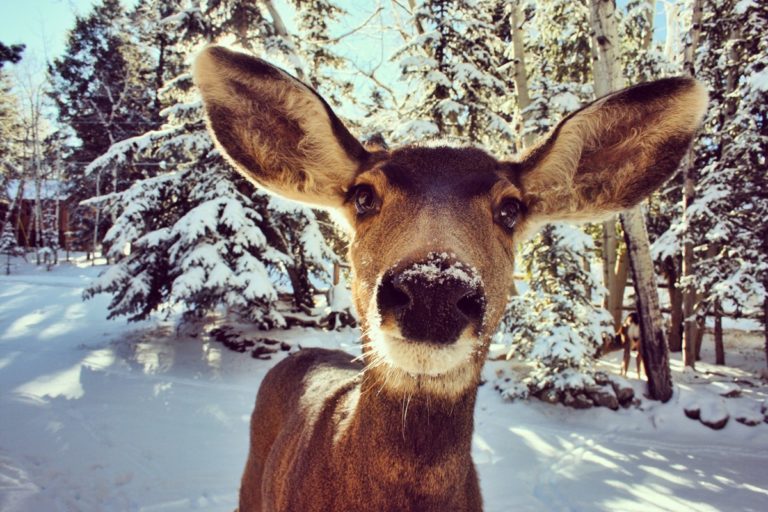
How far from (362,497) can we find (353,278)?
96 centimetres

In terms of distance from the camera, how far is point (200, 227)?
33.0ft

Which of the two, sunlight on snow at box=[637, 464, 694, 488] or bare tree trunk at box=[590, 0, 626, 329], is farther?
bare tree trunk at box=[590, 0, 626, 329]

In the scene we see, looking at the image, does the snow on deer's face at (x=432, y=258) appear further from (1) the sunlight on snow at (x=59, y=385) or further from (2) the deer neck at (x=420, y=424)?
(1) the sunlight on snow at (x=59, y=385)

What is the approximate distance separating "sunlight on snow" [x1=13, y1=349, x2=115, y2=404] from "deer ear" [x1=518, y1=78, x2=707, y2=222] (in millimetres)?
8445

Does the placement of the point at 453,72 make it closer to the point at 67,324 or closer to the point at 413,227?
the point at 413,227

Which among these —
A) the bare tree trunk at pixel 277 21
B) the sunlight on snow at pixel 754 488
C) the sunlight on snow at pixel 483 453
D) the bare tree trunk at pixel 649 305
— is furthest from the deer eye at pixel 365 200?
the bare tree trunk at pixel 277 21

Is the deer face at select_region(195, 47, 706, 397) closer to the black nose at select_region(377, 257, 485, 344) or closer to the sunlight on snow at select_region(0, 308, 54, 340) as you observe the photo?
the black nose at select_region(377, 257, 485, 344)

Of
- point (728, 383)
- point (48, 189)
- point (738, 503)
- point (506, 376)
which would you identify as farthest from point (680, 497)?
point (48, 189)

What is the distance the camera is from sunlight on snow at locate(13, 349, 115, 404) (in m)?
7.59

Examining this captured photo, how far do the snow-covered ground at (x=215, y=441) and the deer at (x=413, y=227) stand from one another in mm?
3707

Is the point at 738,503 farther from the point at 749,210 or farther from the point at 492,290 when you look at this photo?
the point at 749,210

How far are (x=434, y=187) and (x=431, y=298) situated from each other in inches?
27.8

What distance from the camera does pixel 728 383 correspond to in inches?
382

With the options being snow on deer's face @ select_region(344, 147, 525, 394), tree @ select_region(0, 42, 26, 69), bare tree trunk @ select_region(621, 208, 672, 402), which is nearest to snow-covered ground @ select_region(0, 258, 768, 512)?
bare tree trunk @ select_region(621, 208, 672, 402)
